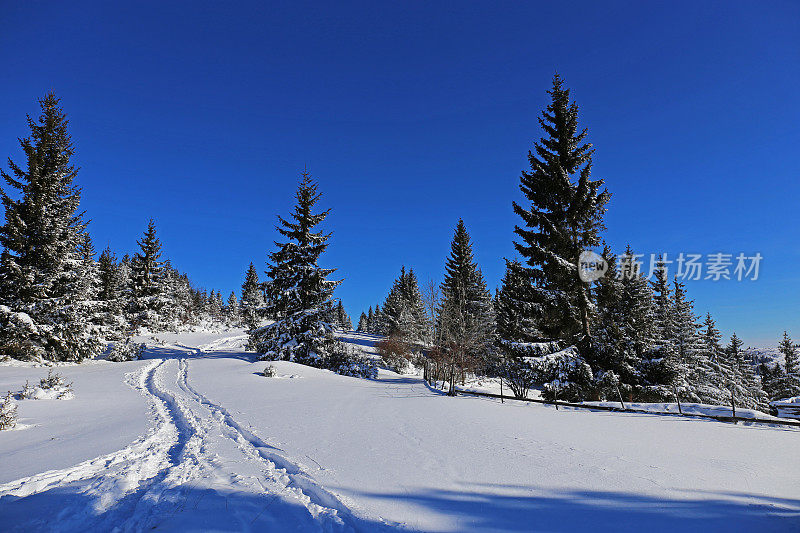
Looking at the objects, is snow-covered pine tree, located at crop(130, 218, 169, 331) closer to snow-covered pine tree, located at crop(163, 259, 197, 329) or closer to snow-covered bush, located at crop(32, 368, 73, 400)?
snow-covered pine tree, located at crop(163, 259, 197, 329)

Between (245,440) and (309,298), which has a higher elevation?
(309,298)

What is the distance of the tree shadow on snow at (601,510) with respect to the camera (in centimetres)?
334

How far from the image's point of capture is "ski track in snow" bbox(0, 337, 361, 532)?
3.38m

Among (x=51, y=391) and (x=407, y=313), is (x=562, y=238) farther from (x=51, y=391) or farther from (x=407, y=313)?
(x=407, y=313)

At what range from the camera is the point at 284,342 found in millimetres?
23562

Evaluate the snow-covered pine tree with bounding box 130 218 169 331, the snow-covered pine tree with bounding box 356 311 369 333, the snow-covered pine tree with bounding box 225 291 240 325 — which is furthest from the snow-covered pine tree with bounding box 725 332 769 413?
the snow-covered pine tree with bounding box 356 311 369 333

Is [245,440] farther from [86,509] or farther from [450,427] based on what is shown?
[450,427]

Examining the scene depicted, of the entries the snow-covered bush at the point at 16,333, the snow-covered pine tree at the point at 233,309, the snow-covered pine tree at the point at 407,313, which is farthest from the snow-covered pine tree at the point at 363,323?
the snow-covered bush at the point at 16,333

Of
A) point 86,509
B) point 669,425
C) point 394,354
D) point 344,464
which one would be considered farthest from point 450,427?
point 394,354

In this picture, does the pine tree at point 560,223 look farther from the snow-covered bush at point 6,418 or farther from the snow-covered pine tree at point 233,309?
the snow-covered pine tree at point 233,309

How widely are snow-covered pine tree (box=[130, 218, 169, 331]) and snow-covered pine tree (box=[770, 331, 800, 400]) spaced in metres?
73.2

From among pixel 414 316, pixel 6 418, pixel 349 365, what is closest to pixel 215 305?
pixel 414 316

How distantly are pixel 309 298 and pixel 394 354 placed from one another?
10659mm

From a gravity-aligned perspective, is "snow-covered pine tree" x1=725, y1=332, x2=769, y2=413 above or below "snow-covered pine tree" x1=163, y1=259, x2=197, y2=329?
below
